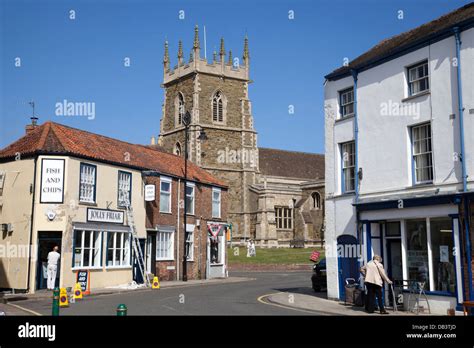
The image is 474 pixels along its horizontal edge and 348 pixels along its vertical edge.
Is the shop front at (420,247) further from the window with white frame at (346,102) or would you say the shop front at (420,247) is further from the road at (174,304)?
the window with white frame at (346,102)

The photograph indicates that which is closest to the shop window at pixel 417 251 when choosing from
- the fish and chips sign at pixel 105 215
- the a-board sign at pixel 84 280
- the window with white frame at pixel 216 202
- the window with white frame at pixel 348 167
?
the window with white frame at pixel 348 167

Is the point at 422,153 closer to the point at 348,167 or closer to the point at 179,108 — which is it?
the point at 348,167

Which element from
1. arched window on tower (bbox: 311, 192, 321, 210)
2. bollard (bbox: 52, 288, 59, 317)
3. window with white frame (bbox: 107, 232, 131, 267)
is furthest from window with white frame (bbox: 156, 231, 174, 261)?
arched window on tower (bbox: 311, 192, 321, 210)

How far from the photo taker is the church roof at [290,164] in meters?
84.9

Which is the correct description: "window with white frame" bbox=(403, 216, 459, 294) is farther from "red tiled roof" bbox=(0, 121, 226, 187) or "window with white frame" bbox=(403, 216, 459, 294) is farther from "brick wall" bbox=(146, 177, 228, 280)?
"brick wall" bbox=(146, 177, 228, 280)

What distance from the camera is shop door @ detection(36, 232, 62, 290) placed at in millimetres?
23828

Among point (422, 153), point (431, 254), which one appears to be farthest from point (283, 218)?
point (431, 254)

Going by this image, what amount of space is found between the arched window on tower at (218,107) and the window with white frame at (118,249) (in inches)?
1975

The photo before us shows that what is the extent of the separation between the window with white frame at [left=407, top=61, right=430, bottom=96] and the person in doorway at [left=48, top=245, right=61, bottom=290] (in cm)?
1535

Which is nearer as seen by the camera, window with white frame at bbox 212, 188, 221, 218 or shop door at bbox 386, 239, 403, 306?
shop door at bbox 386, 239, 403, 306

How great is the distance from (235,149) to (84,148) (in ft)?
169

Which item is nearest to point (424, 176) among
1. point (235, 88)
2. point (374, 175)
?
point (374, 175)

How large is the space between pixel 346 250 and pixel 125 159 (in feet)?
43.0

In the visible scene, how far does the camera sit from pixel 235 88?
79375mm
